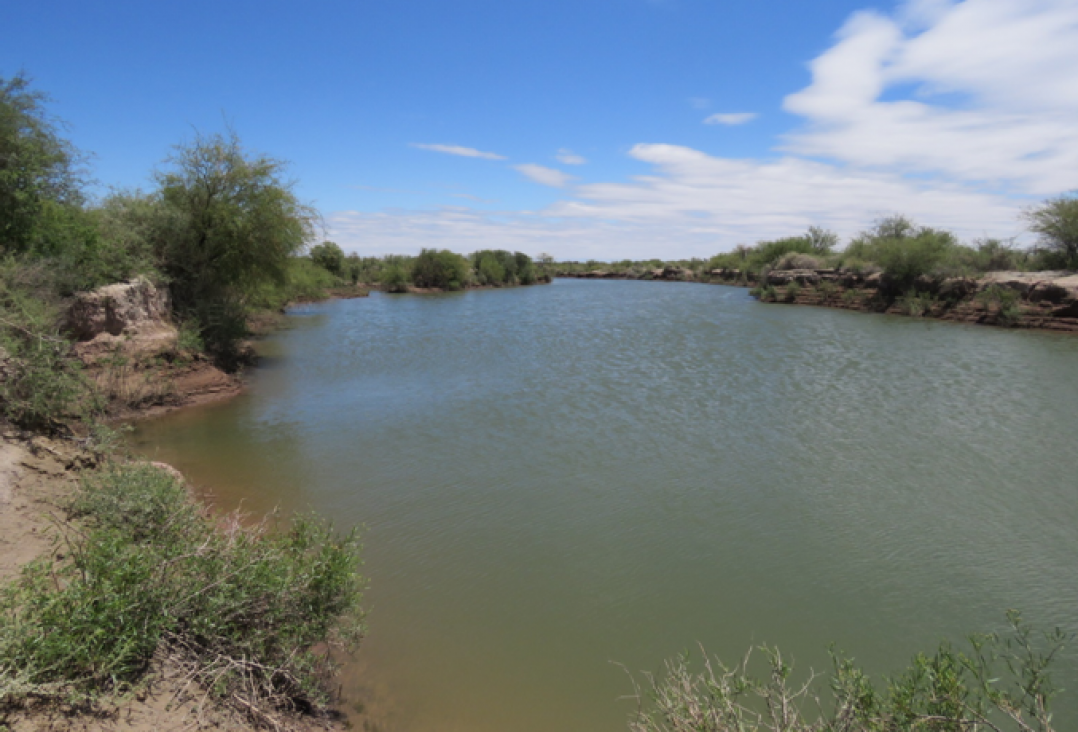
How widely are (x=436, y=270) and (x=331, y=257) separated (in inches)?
390

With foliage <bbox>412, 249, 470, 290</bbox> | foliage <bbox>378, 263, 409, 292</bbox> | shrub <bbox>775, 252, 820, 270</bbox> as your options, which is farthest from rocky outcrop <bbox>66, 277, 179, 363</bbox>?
shrub <bbox>775, 252, 820, 270</bbox>

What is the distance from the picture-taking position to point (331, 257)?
180 ft

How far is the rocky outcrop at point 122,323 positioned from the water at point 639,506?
7.01 ft

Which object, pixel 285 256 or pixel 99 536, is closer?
pixel 99 536

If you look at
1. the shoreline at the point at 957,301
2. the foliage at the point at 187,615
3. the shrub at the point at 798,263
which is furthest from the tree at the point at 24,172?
the shrub at the point at 798,263

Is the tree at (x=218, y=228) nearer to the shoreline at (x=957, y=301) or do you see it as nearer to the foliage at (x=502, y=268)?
the shoreline at (x=957, y=301)

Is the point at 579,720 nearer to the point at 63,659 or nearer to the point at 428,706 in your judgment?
the point at 428,706

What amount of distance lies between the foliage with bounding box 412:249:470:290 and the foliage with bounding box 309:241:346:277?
7.13m

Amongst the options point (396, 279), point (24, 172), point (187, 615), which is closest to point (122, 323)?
point (24, 172)

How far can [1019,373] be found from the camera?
1697cm

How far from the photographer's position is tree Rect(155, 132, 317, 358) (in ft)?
51.6

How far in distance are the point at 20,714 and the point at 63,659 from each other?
0.82 ft

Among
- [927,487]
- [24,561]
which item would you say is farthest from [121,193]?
[927,487]

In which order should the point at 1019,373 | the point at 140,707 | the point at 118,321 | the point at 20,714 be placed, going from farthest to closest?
1. the point at 1019,373
2. the point at 118,321
3. the point at 140,707
4. the point at 20,714
